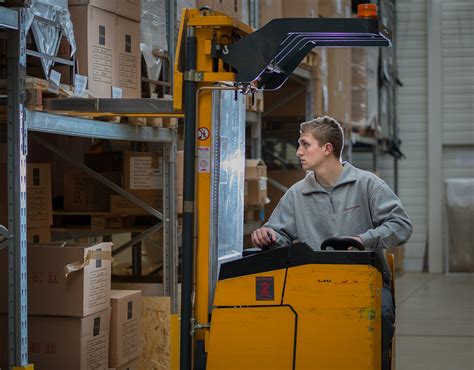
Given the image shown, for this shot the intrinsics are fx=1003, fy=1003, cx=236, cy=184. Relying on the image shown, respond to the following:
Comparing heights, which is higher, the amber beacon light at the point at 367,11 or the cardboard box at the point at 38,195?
the amber beacon light at the point at 367,11

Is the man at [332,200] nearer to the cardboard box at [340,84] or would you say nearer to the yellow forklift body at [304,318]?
the yellow forklift body at [304,318]

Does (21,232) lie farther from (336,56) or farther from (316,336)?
(336,56)

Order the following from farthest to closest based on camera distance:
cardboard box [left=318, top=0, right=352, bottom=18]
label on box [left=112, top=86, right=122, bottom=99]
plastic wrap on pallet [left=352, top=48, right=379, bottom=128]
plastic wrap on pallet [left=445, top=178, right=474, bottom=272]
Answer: plastic wrap on pallet [left=445, top=178, right=474, bottom=272] → plastic wrap on pallet [left=352, top=48, right=379, bottom=128] → cardboard box [left=318, top=0, right=352, bottom=18] → label on box [left=112, top=86, right=122, bottom=99]

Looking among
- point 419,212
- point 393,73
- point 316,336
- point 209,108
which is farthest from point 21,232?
point 419,212

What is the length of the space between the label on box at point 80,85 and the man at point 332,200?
1.72 meters

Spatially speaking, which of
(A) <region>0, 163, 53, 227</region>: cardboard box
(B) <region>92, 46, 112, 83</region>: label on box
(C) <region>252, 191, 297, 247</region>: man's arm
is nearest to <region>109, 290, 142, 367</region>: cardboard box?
(A) <region>0, 163, 53, 227</region>: cardboard box

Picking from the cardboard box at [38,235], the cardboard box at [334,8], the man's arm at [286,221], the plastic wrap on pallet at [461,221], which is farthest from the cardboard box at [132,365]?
the plastic wrap on pallet at [461,221]

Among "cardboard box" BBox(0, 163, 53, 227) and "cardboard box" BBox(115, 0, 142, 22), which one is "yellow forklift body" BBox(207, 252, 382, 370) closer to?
"cardboard box" BBox(0, 163, 53, 227)

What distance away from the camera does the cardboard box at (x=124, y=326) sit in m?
6.87

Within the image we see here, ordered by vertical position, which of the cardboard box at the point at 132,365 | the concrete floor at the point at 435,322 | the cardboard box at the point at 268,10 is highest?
the cardboard box at the point at 268,10

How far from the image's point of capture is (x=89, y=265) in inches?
250

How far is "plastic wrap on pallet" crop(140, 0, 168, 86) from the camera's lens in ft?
24.7

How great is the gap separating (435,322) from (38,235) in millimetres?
6968

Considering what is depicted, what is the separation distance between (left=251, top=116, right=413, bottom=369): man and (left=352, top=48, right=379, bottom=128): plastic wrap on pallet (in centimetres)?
869
